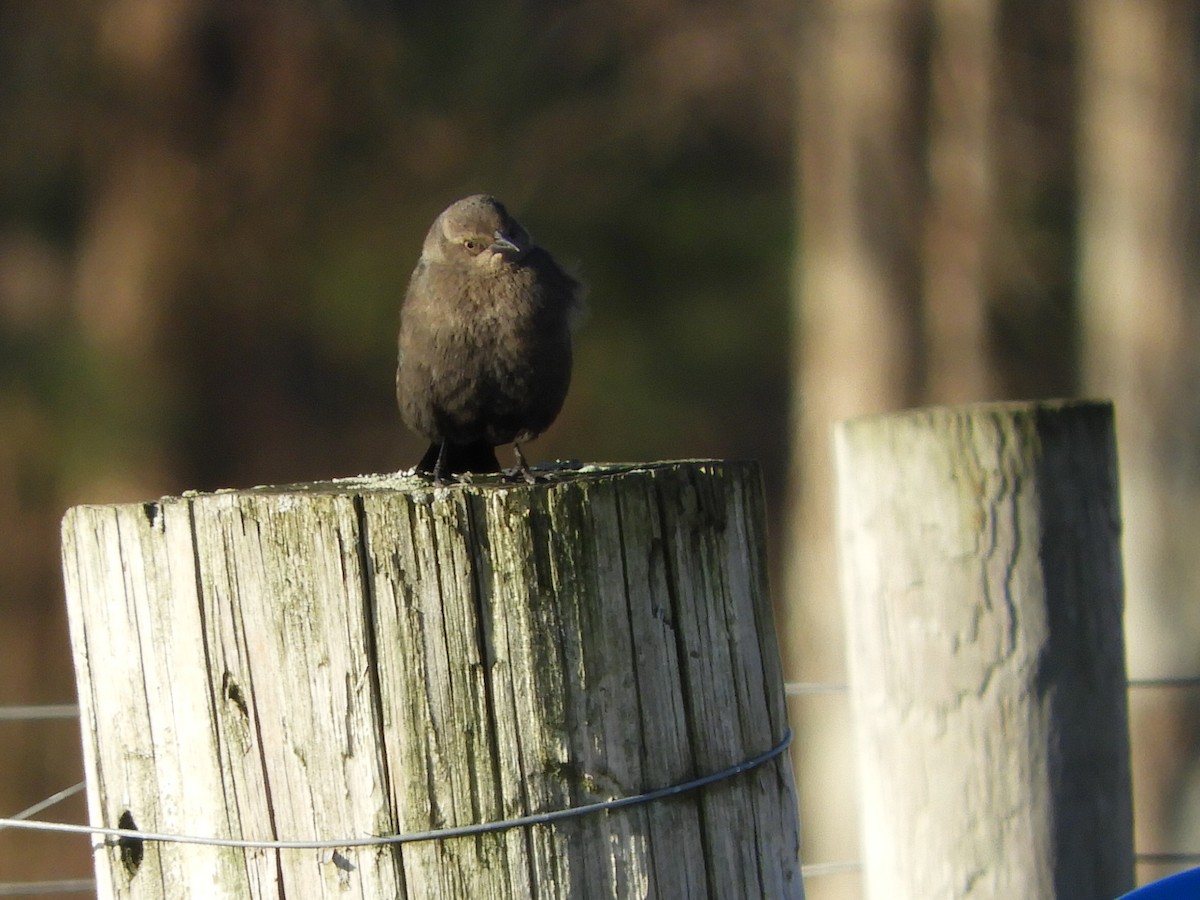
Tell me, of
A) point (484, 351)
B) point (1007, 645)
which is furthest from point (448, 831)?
point (484, 351)

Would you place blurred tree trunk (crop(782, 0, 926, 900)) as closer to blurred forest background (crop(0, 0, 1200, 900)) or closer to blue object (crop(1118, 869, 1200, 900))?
blurred forest background (crop(0, 0, 1200, 900))

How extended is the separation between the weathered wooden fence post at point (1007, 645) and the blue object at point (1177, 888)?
0.86 meters

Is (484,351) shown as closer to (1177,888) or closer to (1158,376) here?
(1177,888)

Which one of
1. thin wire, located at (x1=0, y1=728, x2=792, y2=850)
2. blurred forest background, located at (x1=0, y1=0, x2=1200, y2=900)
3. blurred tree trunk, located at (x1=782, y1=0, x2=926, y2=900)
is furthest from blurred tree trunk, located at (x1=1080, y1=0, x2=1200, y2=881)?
thin wire, located at (x1=0, y1=728, x2=792, y2=850)

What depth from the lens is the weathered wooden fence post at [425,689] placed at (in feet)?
5.91

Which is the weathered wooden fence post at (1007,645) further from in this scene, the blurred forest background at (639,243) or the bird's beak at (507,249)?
the blurred forest background at (639,243)

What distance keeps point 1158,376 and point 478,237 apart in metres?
4.57

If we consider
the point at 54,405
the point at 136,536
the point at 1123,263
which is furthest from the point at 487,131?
the point at 136,536

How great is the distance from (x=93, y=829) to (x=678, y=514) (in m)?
0.86

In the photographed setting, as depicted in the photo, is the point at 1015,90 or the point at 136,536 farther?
the point at 1015,90

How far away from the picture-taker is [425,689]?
70.8 inches

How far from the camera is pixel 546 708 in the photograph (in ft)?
5.96

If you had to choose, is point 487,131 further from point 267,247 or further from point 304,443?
point 304,443

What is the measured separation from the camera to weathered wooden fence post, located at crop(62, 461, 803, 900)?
1803 millimetres
